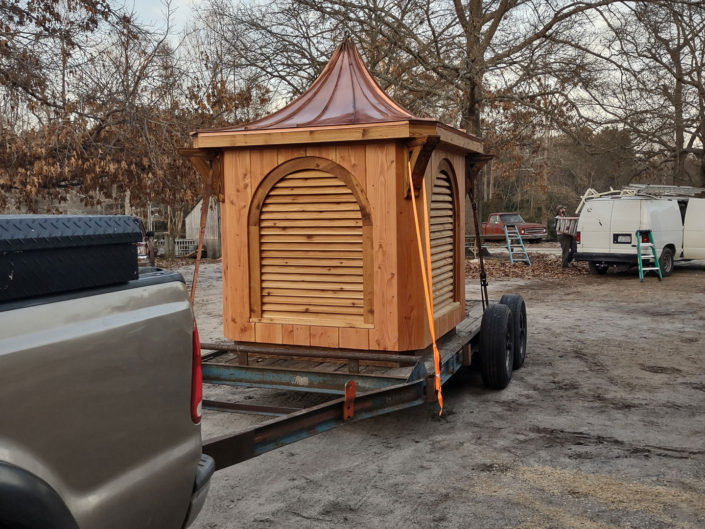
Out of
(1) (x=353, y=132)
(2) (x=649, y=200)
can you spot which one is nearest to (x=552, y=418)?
(1) (x=353, y=132)

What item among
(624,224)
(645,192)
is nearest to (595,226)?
(624,224)

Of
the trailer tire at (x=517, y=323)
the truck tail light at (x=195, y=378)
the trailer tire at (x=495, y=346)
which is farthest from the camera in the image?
the trailer tire at (x=517, y=323)

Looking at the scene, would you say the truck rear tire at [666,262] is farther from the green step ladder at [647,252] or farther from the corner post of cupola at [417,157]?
the corner post of cupola at [417,157]

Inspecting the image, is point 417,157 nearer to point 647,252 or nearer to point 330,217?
point 330,217

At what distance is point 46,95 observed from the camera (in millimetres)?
12484

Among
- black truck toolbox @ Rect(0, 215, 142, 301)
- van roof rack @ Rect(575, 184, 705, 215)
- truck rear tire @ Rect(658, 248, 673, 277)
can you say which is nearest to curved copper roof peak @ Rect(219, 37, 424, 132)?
black truck toolbox @ Rect(0, 215, 142, 301)

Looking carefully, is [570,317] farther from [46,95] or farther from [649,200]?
[46,95]

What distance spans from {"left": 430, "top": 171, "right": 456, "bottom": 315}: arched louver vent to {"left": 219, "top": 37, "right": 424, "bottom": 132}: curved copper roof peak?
852 mm

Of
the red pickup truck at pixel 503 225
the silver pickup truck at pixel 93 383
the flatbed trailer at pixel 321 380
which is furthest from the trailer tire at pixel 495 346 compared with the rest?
the red pickup truck at pixel 503 225

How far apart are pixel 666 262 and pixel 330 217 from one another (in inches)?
554

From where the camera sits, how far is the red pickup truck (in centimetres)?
3209

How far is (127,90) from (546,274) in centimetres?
1155

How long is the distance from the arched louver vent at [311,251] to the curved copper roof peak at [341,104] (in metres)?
0.48

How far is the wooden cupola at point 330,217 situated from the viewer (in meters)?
5.45
